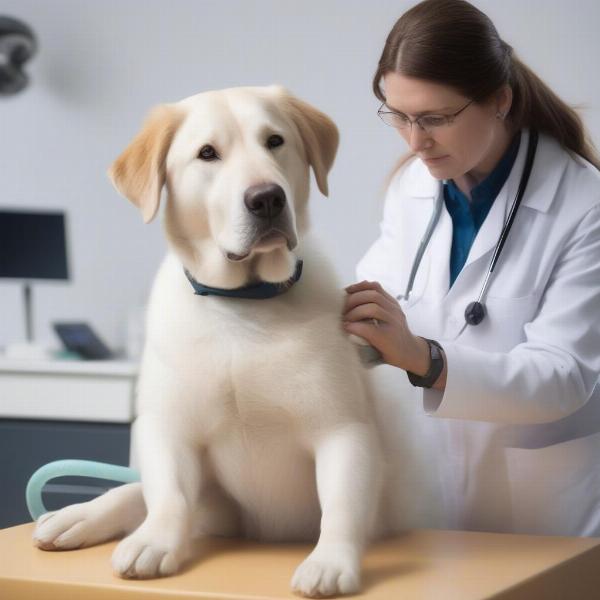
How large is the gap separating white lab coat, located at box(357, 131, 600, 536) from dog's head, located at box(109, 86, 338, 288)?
39cm

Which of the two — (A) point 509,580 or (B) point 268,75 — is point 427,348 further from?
(B) point 268,75

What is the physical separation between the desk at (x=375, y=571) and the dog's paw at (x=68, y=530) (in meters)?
0.01

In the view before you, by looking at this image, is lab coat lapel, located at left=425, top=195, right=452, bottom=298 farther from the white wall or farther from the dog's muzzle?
the white wall

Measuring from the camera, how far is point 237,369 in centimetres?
100

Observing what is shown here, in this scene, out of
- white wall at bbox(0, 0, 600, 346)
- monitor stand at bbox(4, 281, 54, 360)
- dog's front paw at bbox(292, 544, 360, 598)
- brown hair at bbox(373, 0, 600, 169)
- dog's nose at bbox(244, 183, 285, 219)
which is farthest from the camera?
monitor stand at bbox(4, 281, 54, 360)

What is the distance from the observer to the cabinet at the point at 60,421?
10.3 ft

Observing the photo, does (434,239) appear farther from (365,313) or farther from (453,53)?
(365,313)

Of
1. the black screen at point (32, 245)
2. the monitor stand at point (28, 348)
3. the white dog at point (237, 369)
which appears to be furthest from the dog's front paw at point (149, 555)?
the black screen at point (32, 245)

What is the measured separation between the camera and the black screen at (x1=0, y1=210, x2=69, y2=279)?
3547 mm

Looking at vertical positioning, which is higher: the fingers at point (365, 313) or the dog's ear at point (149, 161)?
the dog's ear at point (149, 161)

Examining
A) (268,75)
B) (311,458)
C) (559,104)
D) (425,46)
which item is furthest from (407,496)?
(268,75)

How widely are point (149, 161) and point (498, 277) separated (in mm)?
582

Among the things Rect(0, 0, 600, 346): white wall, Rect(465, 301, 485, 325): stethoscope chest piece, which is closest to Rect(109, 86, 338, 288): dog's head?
Rect(465, 301, 485, 325): stethoscope chest piece

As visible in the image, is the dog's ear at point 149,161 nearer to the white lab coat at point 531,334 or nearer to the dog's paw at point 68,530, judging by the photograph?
the dog's paw at point 68,530
